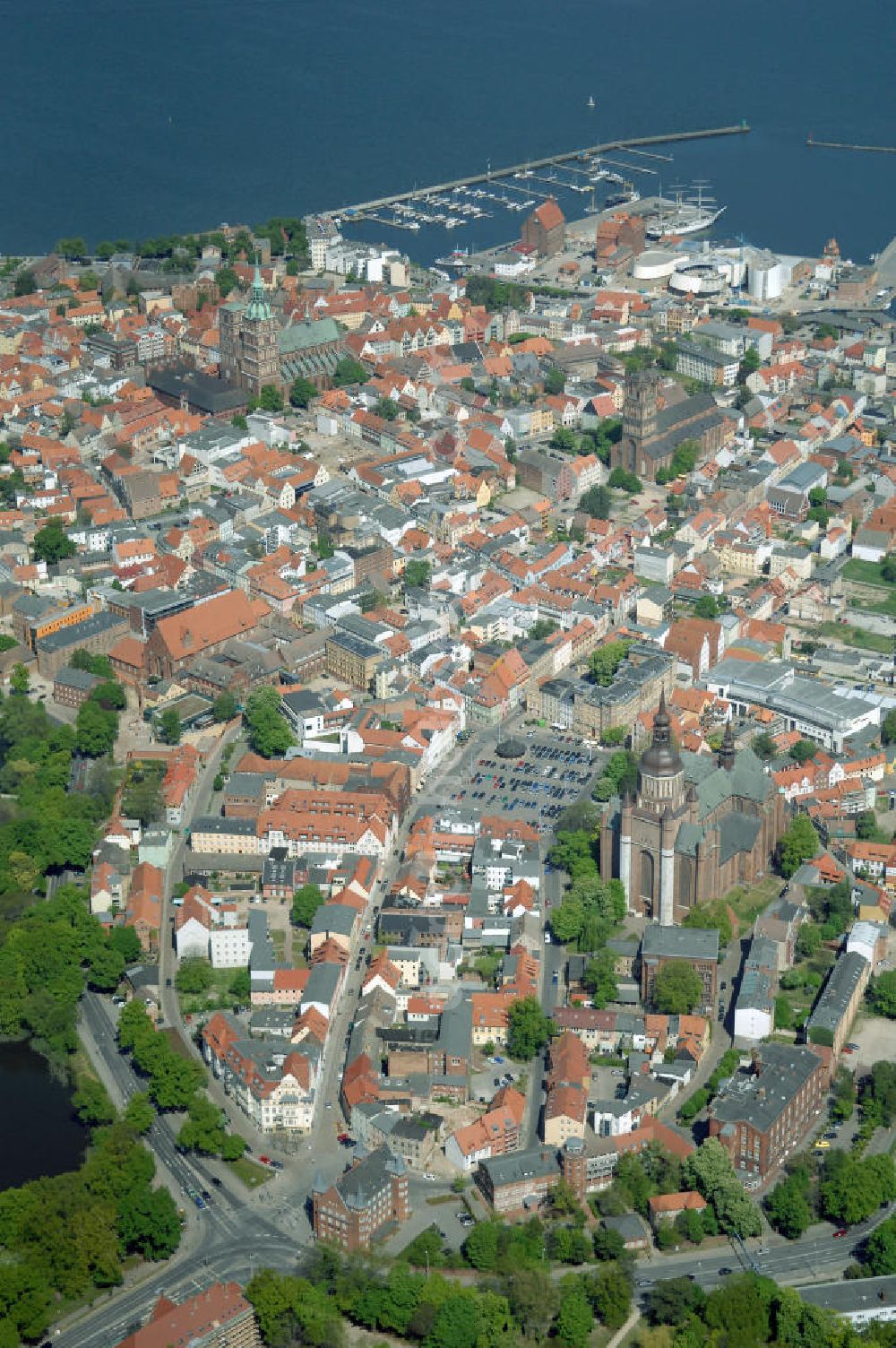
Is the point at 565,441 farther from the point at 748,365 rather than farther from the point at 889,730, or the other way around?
the point at 889,730

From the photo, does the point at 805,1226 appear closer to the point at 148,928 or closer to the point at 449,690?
the point at 148,928

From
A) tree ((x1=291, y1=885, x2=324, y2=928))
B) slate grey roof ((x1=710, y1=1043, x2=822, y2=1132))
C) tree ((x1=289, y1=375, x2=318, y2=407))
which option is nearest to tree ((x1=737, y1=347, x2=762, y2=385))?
tree ((x1=289, y1=375, x2=318, y2=407))

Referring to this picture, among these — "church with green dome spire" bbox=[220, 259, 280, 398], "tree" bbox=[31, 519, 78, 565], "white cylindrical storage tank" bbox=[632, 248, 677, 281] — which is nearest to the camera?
"tree" bbox=[31, 519, 78, 565]

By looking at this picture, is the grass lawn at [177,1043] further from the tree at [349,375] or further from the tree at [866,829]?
the tree at [349,375]

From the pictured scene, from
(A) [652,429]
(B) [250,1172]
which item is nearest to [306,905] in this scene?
(B) [250,1172]

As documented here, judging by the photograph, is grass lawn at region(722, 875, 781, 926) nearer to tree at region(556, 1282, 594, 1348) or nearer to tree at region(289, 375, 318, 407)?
tree at region(556, 1282, 594, 1348)

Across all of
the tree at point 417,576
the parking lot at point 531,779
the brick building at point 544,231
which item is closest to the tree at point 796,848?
the parking lot at point 531,779

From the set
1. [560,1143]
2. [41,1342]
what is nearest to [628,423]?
[560,1143]
